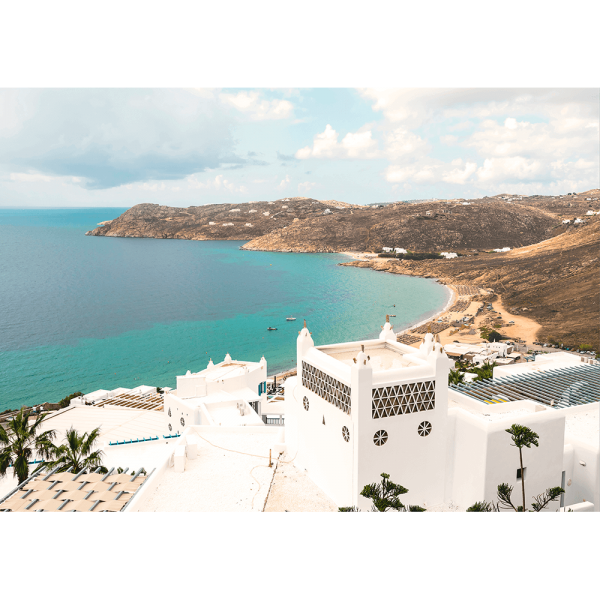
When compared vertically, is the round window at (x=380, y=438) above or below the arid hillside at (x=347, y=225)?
below

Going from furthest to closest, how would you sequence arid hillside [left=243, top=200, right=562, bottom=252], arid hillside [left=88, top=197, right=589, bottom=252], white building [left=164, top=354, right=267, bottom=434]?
arid hillside [left=88, top=197, right=589, bottom=252]
arid hillside [left=243, top=200, right=562, bottom=252]
white building [left=164, top=354, right=267, bottom=434]

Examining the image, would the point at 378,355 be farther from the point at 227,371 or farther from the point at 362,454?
the point at 227,371

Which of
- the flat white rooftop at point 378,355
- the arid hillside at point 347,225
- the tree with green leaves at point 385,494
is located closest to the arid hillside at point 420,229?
the arid hillside at point 347,225

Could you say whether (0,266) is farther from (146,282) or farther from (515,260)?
(515,260)

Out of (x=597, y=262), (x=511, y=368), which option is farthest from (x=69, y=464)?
(x=597, y=262)

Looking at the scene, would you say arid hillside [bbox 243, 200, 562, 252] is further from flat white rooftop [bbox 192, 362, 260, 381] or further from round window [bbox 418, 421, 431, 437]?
round window [bbox 418, 421, 431, 437]

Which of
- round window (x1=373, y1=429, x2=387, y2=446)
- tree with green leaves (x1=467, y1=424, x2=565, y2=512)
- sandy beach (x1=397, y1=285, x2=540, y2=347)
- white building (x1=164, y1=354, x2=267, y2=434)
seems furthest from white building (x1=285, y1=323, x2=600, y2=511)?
sandy beach (x1=397, y1=285, x2=540, y2=347)

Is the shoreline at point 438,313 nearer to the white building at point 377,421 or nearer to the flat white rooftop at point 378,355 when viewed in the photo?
the flat white rooftop at point 378,355
